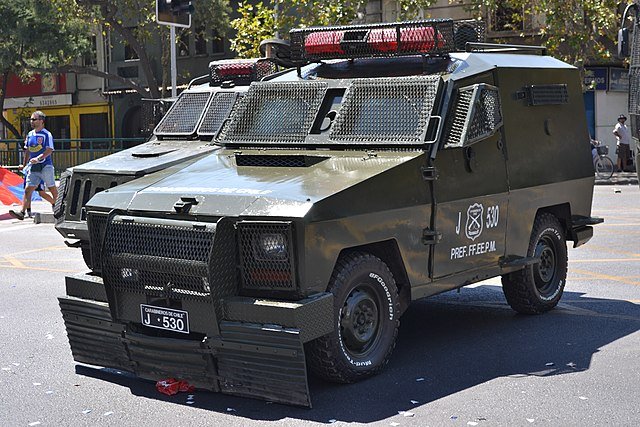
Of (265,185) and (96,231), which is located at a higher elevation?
(265,185)

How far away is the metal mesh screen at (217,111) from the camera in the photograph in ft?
40.3

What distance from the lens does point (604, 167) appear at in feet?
94.7

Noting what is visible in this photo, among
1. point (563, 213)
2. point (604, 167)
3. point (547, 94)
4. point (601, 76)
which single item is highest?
point (601, 76)

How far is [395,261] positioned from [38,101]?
43.9 metres

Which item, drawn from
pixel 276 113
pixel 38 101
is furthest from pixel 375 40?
pixel 38 101

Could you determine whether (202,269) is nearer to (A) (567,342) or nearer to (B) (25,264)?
(A) (567,342)

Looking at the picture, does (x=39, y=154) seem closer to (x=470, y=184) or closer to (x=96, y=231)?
(x=96, y=231)

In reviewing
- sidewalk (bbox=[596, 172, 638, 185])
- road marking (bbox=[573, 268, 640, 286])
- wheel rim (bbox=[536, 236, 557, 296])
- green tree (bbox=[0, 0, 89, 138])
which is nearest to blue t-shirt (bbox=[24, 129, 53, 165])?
road marking (bbox=[573, 268, 640, 286])

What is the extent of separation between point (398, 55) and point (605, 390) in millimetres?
3191

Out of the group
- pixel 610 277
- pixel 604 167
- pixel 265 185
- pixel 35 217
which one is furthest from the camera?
pixel 604 167

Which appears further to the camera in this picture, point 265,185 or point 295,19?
point 295,19

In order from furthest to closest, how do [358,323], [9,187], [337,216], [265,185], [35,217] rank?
[9,187] → [35,217] → [358,323] → [265,185] → [337,216]

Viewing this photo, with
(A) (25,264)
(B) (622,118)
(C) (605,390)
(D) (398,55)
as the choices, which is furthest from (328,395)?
(B) (622,118)

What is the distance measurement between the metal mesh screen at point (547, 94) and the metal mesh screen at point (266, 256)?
11.6 feet
